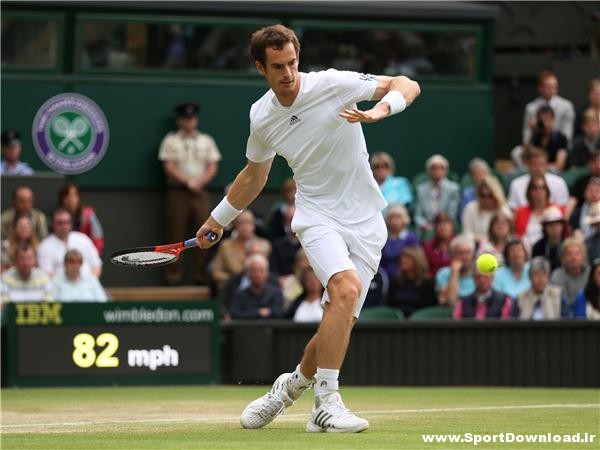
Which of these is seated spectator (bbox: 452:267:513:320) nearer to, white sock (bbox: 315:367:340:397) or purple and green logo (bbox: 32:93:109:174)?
purple and green logo (bbox: 32:93:109:174)

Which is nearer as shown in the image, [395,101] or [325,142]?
[395,101]

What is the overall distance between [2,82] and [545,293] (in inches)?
300

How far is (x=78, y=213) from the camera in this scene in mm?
16094

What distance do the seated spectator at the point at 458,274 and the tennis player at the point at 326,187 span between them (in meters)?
6.35

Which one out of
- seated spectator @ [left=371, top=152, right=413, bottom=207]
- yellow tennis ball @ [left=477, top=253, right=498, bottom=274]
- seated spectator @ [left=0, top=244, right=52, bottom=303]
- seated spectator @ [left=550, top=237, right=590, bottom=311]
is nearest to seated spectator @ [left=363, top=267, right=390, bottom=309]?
seated spectator @ [left=371, top=152, right=413, bottom=207]

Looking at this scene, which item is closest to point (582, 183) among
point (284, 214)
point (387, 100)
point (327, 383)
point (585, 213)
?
point (585, 213)

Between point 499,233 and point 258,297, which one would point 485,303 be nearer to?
point 499,233

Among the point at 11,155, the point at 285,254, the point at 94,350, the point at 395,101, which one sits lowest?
the point at 94,350

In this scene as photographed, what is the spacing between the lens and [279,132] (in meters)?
8.35

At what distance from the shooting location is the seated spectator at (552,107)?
1731cm

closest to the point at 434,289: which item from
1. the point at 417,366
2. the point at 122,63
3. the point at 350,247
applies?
the point at 417,366

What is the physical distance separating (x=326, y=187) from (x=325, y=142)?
27cm

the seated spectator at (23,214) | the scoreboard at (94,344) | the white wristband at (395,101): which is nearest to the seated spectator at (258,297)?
the scoreboard at (94,344)

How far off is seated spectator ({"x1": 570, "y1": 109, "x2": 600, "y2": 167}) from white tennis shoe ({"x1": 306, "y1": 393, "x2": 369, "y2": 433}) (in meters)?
9.41
